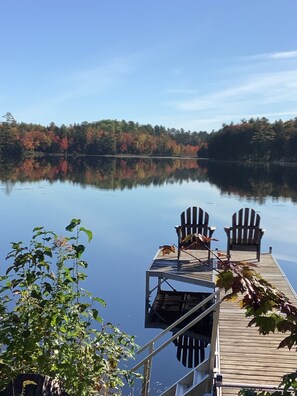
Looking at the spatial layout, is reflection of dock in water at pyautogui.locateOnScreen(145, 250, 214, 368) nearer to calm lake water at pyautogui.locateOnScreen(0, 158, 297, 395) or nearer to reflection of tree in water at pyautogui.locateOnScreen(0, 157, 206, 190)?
calm lake water at pyautogui.locateOnScreen(0, 158, 297, 395)

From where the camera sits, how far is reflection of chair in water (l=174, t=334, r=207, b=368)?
7562 mm

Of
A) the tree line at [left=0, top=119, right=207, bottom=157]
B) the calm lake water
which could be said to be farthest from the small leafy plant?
the tree line at [left=0, top=119, right=207, bottom=157]

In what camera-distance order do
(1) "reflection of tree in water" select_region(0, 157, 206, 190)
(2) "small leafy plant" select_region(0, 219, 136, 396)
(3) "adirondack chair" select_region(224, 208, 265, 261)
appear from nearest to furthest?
(2) "small leafy plant" select_region(0, 219, 136, 396) < (3) "adirondack chair" select_region(224, 208, 265, 261) < (1) "reflection of tree in water" select_region(0, 157, 206, 190)

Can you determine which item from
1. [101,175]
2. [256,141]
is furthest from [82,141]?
[101,175]

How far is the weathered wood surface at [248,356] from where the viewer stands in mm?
4625

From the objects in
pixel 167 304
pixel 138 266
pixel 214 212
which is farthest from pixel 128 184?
pixel 167 304

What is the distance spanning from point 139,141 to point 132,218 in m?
86.4

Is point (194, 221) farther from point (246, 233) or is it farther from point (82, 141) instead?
point (82, 141)

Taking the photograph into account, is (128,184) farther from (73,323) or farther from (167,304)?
(73,323)

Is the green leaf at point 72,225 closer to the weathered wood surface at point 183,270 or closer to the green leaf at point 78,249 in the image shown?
the green leaf at point 78,249

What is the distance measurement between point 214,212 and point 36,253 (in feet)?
73.6

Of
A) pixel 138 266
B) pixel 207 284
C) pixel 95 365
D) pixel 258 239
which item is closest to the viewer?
pixel 95 365

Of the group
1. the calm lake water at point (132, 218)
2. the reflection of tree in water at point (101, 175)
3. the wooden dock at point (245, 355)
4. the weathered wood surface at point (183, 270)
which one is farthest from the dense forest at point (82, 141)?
the wooden dock at point (245, 355)

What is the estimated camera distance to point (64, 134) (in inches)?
3750
